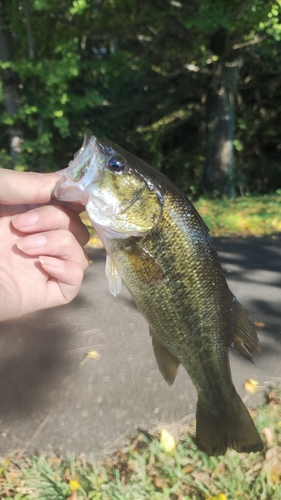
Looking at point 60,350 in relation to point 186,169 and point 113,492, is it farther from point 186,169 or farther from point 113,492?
point 186,169

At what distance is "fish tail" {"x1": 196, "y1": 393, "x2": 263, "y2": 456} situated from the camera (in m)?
1.81

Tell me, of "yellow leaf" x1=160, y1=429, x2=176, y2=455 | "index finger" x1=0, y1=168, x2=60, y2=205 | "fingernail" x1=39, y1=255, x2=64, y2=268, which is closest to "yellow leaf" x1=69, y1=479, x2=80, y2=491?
"yellow leaf" x1=160, y1=429, x2=176, y2=455

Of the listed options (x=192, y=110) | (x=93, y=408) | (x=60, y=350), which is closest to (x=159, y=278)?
(x=93, y=408)

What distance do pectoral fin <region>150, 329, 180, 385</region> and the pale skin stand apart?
0.66 metres

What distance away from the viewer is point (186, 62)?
12609 mm

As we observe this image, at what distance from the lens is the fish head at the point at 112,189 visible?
66.6 inches

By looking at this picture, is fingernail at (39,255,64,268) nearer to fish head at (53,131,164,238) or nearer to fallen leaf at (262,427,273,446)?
fish head at (53,131,164,238)

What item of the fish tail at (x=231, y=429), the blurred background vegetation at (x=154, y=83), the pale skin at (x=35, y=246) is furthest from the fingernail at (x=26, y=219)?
the blurred background vegetation at (x=154, y=83)

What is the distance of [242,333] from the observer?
1769mm

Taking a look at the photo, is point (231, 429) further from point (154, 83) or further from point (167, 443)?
point (154, 83)

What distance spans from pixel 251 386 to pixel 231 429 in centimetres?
156

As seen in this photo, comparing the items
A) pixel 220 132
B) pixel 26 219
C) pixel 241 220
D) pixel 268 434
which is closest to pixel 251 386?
pixel 268 434

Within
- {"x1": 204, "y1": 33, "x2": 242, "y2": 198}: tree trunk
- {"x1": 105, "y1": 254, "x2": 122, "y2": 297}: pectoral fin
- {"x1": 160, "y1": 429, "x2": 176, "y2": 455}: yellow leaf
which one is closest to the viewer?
{"x1": 105, "y1": 254, "x2": 122, "y2": 297}: pectoral fin

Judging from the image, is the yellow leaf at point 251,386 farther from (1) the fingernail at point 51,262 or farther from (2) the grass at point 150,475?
(1) the fingernail at point 51,262
